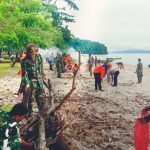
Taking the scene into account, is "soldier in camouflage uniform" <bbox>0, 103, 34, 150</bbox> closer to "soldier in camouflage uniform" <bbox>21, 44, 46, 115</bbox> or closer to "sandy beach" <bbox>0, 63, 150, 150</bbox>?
"sandy beach" <bbox>0, 63, 150, 150</bbox>

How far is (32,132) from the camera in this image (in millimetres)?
8758

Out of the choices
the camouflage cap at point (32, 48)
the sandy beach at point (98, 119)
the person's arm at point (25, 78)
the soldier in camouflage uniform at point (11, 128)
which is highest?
the camouflage cap at point (32, 48)

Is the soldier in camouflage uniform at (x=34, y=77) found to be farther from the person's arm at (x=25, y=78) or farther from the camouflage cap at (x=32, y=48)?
the camouflage cap at (x=32, y=48)

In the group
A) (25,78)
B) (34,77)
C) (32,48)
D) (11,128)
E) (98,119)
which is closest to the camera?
(11,128)

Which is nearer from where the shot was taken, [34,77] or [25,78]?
[25,78]

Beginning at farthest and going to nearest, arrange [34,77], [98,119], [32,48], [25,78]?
[98,119]
[34,77]
[25,78]
[32,48]

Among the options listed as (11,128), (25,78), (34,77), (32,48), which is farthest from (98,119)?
(11,128)

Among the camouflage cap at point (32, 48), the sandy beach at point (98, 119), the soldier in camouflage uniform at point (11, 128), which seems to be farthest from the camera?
the camouflage cap at point (32, 48)

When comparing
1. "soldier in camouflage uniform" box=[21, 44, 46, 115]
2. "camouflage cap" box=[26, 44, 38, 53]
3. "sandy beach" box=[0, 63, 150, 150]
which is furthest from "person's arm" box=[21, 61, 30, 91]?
"sandy beach" box=[0, 63, 150, 150]

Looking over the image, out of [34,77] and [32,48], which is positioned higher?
[32,48]

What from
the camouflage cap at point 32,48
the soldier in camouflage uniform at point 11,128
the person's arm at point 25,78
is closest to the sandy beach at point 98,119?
the person's arm at point 25,78

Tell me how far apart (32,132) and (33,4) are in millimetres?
16694

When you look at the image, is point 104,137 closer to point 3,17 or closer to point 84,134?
point 84,134

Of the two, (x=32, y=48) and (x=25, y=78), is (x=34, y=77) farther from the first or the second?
(x=32, y=48)
